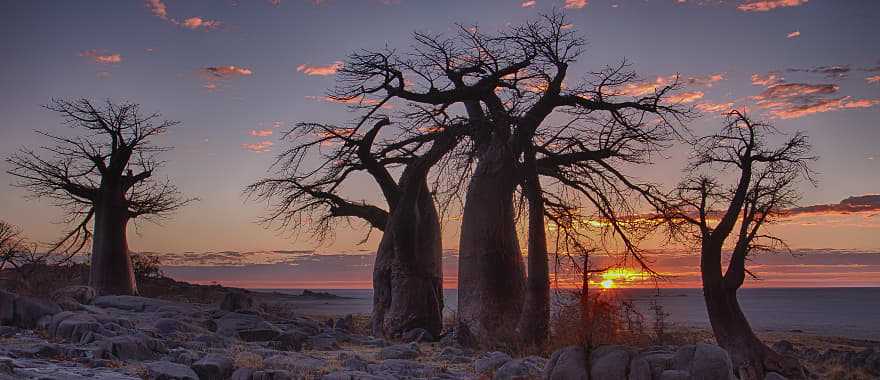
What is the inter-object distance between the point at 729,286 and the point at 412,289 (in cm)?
723

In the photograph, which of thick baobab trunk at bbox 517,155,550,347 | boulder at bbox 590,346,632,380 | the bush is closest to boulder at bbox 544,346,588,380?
boulder at bbox 590,346,632,380

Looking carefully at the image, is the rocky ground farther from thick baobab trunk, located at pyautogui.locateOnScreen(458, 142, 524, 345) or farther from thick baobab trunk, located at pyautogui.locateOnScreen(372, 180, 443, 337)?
thick baobab trunk, located at pyautogui.locateOnScreen(458, 142, 524, 345)

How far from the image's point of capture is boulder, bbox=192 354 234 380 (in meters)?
10.5

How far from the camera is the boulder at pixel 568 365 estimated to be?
10055 millimetres

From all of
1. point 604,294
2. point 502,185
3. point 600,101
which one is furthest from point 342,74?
point 604,294

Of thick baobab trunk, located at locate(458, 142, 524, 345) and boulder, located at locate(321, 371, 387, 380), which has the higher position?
thick baobab trunk, located at locate(458, 142, 524, 345)

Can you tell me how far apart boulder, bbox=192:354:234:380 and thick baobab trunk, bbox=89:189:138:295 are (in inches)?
539

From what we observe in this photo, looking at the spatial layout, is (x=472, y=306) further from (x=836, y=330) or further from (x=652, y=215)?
(x=836, y=330)

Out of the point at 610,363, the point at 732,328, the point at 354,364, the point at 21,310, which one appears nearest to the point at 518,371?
the point at 610,363

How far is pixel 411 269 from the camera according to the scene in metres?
18.8

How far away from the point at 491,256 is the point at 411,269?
329 cm

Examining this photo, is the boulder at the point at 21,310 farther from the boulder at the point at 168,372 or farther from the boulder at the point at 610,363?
the boulder at the point at 610,363

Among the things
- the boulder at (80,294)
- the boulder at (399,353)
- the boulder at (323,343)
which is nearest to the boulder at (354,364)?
the boulder at (399,353)

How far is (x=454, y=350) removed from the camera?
15258mm
